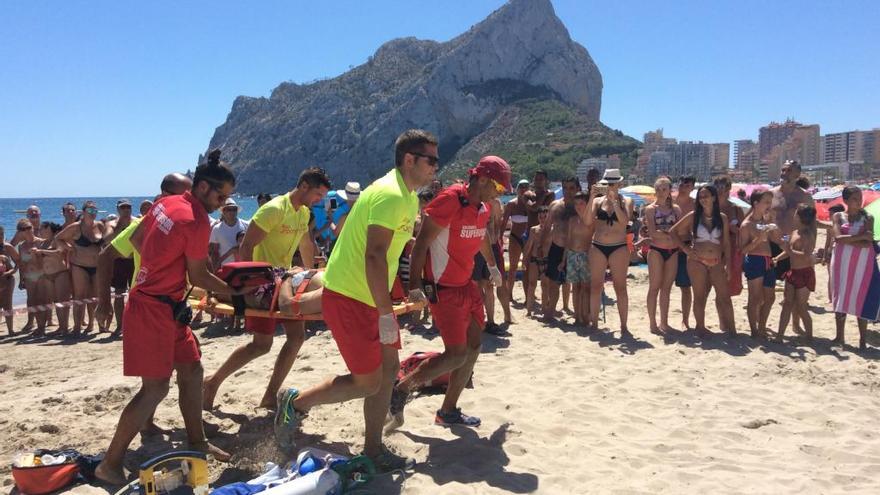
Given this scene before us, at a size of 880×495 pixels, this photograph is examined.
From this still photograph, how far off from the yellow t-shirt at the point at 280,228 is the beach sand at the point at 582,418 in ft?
4.18

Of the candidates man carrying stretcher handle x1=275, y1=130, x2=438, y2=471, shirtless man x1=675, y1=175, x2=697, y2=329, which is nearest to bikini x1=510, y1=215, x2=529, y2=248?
shirtless man x1=675, y1=175, x2=697, y2=329

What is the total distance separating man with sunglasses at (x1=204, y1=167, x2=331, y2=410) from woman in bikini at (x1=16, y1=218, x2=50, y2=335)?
256 inches

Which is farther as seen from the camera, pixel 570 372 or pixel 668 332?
pixel 668 332

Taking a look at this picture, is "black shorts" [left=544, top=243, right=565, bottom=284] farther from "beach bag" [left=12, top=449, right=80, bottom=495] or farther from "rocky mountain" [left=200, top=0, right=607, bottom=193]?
"rocky mountain" [left=200, top=0, right=607, bottom=193]

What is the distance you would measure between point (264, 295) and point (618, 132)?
9219 cm

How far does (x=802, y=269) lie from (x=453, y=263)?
17.3 ft

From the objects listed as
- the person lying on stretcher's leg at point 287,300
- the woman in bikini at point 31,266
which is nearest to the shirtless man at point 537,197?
Answer: the person lying on stretcher's leg at point 287,300

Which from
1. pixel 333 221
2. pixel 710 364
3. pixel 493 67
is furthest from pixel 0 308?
pixel 493 67

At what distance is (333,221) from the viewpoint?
10.9 m

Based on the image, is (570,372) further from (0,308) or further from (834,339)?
(0,308)

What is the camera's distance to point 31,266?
30.5ft

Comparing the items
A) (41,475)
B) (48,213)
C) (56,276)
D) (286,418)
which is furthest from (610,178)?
(48,213)

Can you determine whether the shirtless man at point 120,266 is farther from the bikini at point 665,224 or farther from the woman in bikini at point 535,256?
the bikini at point 665,224

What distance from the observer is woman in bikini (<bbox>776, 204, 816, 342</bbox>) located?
7141mm
